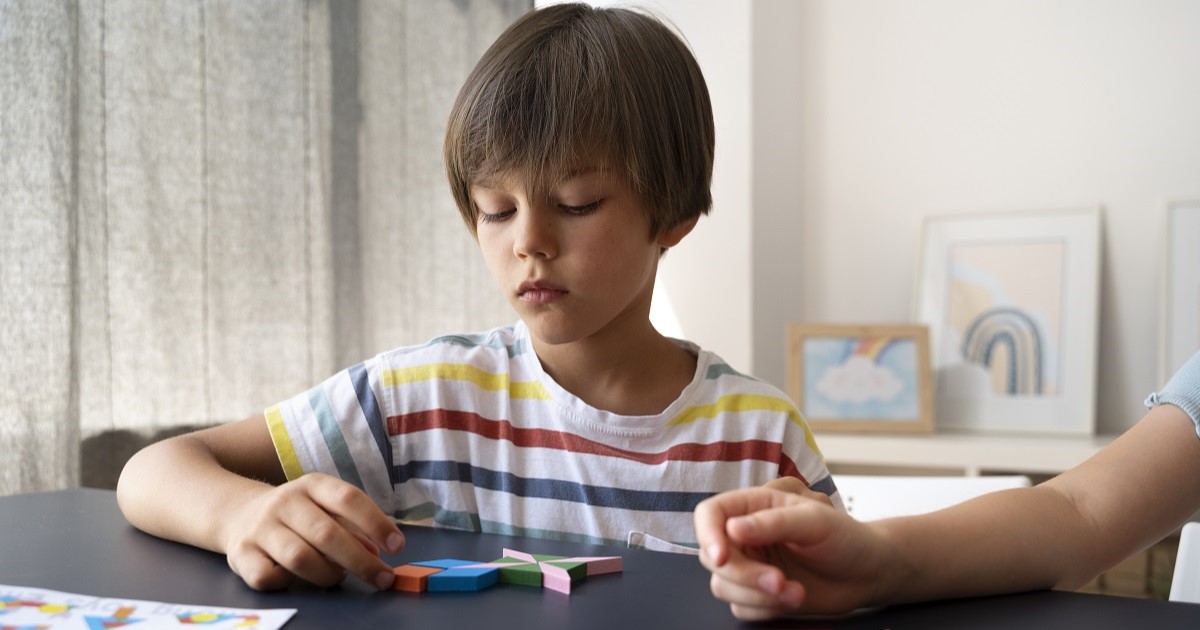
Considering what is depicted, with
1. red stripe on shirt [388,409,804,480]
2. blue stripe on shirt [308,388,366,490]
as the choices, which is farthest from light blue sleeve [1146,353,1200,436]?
blue stripe on shirt [308,388,366,490]

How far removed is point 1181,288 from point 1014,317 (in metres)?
0.36

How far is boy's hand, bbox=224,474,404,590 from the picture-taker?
60 cm

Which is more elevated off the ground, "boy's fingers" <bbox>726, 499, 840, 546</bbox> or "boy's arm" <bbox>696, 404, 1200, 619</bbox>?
"boy's fingers" <bbox>726, 499, 840, 546</bbox>

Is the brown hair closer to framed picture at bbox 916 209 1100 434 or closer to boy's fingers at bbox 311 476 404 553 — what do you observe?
boy's fingers at bbox 311 476 404 553

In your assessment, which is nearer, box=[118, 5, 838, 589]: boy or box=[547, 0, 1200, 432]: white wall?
box=[118, 5, 838, 589]: boy

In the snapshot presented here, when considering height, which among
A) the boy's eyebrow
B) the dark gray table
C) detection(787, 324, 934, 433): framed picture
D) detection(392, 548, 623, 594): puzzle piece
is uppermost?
the boy's eyebrow

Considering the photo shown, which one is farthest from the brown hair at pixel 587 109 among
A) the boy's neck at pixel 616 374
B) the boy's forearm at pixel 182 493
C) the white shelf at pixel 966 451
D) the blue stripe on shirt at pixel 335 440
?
the white shelf at pixel 966 451

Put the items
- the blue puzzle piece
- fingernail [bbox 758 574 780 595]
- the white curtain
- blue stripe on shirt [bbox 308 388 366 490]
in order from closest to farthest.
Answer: fingernail [bbox 758 574 780 595] < the blue puzzle piece < blue stripe on shirt [bbox 308 388 366 490] < the white curtain

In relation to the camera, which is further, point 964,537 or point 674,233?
point 674,233

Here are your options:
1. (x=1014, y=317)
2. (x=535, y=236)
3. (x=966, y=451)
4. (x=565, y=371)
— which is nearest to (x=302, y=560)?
(x=535, y=236)

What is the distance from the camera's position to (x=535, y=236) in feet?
2.83

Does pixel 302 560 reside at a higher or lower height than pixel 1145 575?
higher

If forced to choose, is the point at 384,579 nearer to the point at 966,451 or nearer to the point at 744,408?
the point at 744,408

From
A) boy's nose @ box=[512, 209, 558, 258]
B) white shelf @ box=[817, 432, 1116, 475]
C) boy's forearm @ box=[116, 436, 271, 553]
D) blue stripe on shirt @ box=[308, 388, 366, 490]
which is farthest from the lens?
white shelf @ box=[817, 432, 1116, 475]
